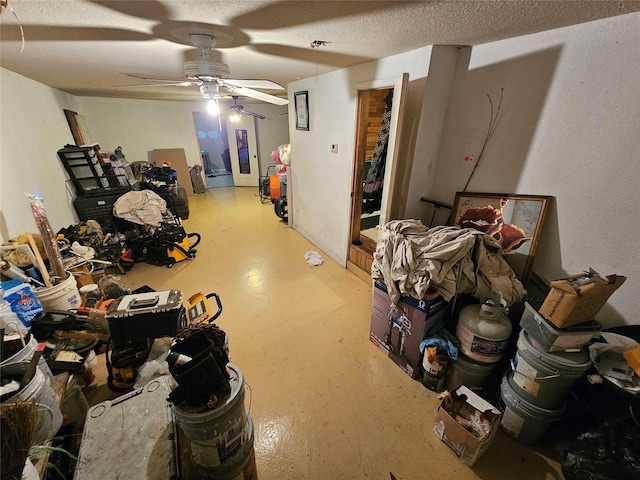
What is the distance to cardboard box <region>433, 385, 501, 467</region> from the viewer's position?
1.41 metres

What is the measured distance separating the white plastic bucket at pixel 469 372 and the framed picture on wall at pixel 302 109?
3.26 m

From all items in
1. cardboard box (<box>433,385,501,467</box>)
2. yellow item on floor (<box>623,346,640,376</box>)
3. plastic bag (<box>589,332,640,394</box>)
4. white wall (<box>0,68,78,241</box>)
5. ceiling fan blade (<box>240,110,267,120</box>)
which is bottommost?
cardboard box (<box>433,385,501,467</box>)

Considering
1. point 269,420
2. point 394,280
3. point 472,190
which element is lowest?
point 269,420

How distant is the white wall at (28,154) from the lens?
7.55 ft

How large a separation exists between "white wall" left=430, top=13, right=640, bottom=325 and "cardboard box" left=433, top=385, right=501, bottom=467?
96 centimetres

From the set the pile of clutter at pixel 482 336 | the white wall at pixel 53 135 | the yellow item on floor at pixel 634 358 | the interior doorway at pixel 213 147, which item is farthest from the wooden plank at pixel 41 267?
the interior doorway at pixel 213 147

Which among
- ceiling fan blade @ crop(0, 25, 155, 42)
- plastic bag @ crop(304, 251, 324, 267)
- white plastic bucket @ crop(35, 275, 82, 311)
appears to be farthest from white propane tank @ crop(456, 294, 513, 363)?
white plastic bucket @ crop(35, 275, 82, 311)

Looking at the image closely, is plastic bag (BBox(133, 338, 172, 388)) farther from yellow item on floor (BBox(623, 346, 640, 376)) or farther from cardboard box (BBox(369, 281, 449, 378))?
yellow item on floor (BBox(623, 346, 640, 376))

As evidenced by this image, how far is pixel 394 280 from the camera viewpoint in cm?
184

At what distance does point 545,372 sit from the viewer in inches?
54.5

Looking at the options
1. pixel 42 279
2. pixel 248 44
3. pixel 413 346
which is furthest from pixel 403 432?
pixel 42 279

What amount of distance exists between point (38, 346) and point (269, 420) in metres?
1.35

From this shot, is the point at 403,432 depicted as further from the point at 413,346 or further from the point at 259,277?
the point at 259,277

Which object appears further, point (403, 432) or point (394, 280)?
point (394, 280)
